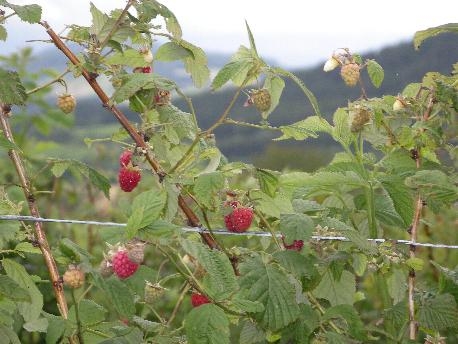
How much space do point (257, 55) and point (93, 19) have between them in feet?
1.04

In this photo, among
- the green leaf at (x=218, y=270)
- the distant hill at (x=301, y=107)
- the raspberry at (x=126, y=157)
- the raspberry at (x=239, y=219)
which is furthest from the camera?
the distant hill at (x=301, y=107)

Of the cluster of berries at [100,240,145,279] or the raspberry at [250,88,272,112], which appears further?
the raspberry at [250,88,272,112]

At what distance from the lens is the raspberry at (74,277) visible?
44.2 inches

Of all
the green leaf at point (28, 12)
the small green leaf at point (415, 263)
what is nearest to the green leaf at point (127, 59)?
the green leaf at point (28, 12)

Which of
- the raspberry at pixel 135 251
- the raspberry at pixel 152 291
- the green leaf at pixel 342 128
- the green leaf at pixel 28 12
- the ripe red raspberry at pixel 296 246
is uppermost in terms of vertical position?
the green leaf at pixel 28 12

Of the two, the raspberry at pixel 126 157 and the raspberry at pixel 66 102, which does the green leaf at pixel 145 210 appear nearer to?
the raspberry at pixel 126 157

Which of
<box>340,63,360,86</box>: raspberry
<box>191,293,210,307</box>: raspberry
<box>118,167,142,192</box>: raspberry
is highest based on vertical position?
<box>340,63,360,86</box>: raspberry

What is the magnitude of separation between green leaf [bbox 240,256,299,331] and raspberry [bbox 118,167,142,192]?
278mm

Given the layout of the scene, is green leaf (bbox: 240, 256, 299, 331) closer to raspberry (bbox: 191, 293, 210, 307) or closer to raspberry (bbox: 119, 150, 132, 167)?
raspberry (bbox: 191, 293, 210, 307)

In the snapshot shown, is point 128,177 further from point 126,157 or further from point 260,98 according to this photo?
point 260,98

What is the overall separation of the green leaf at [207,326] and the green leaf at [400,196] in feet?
1.18

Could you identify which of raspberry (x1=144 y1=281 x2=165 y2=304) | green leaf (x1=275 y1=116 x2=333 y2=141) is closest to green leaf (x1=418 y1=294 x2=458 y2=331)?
green leaf (x1=275 y1=116 x2=333 y2=141)

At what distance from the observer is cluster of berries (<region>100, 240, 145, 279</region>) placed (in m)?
1.15

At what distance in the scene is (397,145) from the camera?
1480mm
